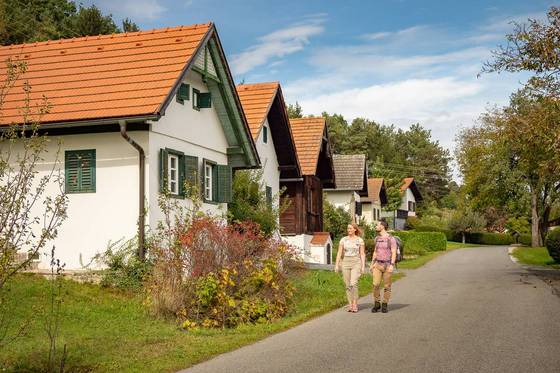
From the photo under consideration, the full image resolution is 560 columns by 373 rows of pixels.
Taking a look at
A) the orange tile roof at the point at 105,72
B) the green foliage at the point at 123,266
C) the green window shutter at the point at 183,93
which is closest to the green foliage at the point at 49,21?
the orange tile roof at the point at 105,72

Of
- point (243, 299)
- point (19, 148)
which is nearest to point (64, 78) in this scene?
point (19, 148)

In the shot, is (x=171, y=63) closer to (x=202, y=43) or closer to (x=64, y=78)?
(x=202, y=43)

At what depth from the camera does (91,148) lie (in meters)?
19.0

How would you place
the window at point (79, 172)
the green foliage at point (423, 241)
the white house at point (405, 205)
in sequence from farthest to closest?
the white house at point (405, 205) → the green foliage at point (423, 241) → the window at point (79, 172)

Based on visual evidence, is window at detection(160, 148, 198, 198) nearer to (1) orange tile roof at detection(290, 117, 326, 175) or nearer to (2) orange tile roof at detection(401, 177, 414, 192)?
(1) orange tile roof at detection(290, 117, 326, 175)

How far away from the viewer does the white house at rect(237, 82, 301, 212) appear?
29219 mm

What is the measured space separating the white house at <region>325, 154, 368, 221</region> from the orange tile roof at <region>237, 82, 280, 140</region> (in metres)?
24.4

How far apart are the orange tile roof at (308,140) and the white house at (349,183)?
18615 mm

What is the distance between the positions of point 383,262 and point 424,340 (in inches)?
167

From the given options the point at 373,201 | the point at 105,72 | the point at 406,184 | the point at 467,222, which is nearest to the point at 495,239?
the point at 467,222

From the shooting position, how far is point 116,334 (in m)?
12.5

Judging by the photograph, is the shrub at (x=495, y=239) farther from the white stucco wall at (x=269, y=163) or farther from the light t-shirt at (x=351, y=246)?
the light t-shirt at (x=351, y=246)

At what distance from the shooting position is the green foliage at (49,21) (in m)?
40.2

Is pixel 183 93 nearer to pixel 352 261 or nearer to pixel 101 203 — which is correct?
pixel 101 203
